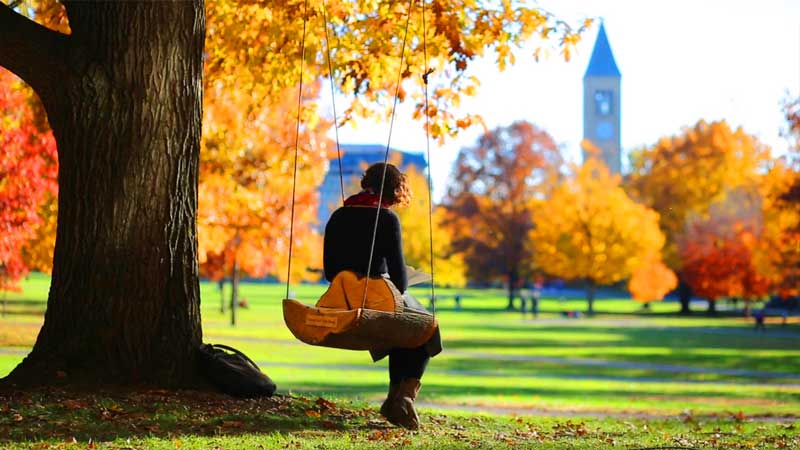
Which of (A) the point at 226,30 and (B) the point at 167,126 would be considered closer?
(B) the point at 167,126

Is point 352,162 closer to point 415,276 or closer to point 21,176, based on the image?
point 21,176

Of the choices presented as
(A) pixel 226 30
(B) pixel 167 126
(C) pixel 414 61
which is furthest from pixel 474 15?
(B) pixel 167 126

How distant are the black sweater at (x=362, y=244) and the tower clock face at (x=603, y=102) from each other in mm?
163225

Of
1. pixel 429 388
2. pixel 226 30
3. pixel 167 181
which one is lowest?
pixel 429 388

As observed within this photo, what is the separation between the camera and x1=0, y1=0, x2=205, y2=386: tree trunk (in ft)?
29.0

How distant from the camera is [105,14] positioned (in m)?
9.01

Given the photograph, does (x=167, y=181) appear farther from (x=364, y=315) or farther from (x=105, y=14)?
(x=364, y=315)

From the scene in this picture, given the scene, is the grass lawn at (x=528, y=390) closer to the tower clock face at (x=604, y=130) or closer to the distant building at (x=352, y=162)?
the distant building at (x=352, y=162)

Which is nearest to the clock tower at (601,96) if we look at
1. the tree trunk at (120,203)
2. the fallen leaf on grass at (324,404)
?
the fallen leaf on grass at (324,404)

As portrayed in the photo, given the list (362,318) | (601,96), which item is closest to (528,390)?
(362,318)

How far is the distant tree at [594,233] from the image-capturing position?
197ft

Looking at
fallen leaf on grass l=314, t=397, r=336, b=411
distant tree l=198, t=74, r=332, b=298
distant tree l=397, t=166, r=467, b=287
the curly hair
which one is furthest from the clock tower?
the curly hair

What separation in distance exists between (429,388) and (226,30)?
8.37 m

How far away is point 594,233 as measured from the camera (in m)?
60.5
